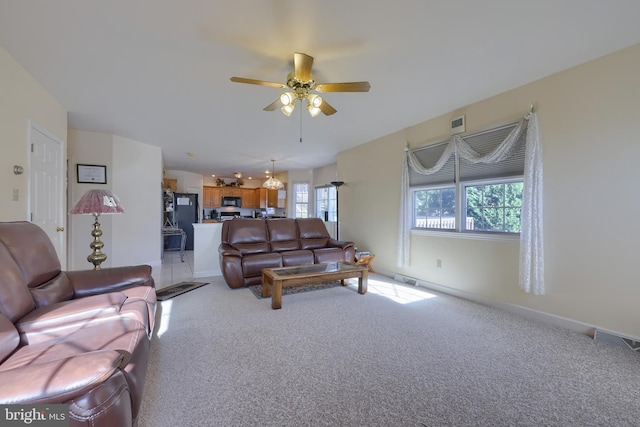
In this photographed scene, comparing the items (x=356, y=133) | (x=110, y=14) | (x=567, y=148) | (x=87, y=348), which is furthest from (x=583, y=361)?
(x=110, y=14)

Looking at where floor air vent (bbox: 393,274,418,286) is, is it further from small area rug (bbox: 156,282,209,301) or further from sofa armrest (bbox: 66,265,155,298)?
sofa armrest (bbox: 66,265,155,298)

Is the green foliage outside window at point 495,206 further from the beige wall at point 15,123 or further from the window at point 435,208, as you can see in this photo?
the beige wall at point 15,123

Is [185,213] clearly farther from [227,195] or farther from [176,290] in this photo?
[176,290]

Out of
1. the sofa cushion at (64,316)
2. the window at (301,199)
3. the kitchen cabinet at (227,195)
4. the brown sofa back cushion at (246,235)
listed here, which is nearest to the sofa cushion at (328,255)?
the brown sofa back cushion at (246,235)

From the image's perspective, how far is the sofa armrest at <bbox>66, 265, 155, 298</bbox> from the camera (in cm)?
204

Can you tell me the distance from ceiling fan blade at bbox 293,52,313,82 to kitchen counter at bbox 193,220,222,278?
3229 millimetres

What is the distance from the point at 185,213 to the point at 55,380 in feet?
24.2

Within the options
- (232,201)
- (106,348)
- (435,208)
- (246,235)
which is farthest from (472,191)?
(232,201)

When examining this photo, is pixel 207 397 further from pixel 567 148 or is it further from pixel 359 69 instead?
pixel 567 148

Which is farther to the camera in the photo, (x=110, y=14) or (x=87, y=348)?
(x=110, y=14)

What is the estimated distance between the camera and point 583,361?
2002 millimetres

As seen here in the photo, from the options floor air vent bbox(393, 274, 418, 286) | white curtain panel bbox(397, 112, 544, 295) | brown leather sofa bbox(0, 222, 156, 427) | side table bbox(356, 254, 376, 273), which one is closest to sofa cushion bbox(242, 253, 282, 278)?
brown leather sofa bbox(0, 222, 156, 427)

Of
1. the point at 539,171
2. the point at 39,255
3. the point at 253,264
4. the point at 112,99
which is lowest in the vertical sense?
the point at 253,264

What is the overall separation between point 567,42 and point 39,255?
4.40m
